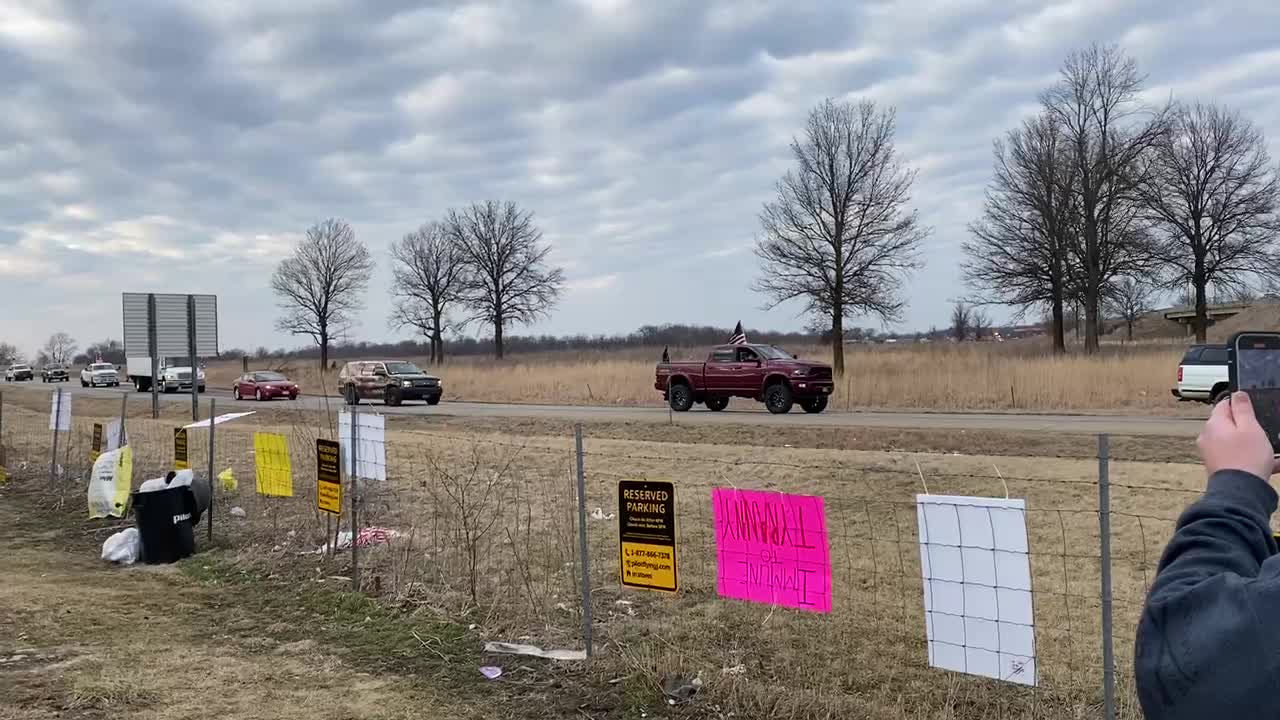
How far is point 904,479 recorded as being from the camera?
476 inches

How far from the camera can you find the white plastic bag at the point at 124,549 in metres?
8.66

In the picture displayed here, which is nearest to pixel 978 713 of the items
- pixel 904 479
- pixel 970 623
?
pixel 970 623

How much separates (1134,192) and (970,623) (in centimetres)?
4080

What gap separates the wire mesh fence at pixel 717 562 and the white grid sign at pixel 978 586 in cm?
19

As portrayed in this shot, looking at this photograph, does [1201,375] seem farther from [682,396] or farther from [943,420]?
[682,396]

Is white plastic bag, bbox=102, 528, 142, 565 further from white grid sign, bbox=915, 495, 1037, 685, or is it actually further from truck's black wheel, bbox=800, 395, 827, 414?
truck's black wheel, bbox=800, 395, 827, 414

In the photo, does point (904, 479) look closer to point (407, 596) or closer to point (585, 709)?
point (407, 596)

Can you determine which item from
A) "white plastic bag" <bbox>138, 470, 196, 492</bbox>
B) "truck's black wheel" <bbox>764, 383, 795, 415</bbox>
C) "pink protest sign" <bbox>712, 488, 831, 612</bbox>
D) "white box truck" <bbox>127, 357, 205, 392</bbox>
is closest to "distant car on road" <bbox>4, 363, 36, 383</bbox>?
"white box truck" <bbox>127, 357, 205, 392</bbox>

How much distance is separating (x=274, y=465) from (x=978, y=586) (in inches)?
301

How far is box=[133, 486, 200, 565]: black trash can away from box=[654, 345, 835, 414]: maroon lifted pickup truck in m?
14.8

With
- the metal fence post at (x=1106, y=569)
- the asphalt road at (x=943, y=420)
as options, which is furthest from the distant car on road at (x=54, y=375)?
the metal fence post at (x=1106, y=569)

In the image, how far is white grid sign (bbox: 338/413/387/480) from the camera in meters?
7.85

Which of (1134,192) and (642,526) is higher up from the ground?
(1134,192)

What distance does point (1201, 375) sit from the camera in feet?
68.9
